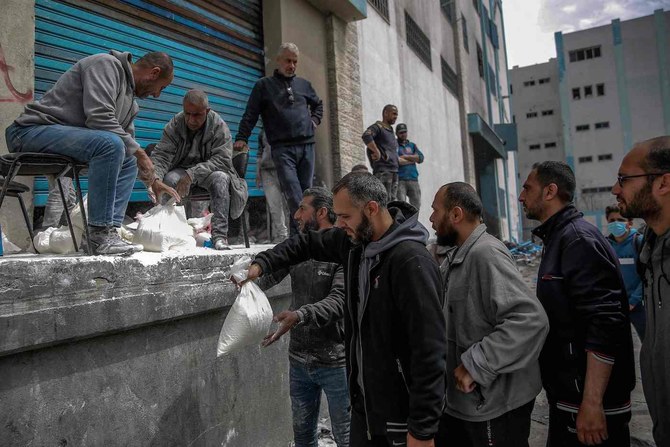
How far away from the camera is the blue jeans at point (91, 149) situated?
2.69 m

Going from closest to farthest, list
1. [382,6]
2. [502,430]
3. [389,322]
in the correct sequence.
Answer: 1. [389,322]
2. [502,430]
3. [382,6]

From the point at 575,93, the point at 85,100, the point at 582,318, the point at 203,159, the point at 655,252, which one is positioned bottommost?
the point at 582,318

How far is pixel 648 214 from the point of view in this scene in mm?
1957

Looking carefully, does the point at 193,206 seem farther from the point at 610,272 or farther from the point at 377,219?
the point at 610,272

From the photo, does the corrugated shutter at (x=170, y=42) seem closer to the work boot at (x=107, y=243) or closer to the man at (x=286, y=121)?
the man at (x=286, y=121)

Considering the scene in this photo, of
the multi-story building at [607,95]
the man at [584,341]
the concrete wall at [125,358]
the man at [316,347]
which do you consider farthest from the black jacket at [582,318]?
the multi-story building at [607,95]

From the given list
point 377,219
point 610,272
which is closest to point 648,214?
point 610,272

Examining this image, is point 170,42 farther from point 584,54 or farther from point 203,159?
point 584,54

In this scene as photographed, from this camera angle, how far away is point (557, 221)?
230cm

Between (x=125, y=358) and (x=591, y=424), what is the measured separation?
2.23 m

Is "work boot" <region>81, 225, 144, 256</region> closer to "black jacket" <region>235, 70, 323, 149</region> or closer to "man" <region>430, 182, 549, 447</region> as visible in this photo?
"man" <region>430, 182, 549, 447</region>

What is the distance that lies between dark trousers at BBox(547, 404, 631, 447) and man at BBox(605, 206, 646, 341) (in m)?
2.69

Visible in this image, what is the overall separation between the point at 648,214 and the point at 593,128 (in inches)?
1442

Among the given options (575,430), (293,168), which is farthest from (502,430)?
(293,168)
